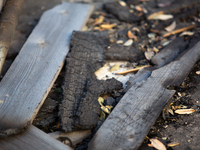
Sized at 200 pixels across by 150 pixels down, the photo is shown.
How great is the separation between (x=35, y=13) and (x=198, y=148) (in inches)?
124

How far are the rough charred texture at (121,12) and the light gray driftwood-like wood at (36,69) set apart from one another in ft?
1.65

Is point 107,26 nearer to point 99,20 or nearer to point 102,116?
point 99,20

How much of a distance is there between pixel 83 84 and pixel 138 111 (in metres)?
0.63

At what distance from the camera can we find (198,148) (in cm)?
161

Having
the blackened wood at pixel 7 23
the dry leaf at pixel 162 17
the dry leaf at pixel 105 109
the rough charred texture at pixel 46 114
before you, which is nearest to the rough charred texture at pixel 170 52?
the dry leaf at pixel 162 17

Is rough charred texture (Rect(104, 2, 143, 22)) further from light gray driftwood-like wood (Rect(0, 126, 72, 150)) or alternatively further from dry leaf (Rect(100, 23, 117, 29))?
light gray driftwood-like wood (Rect(0, 126, 72, 150))

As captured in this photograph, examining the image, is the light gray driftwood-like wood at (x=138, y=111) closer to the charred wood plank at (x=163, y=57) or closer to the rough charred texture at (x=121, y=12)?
the charred wood plank at (x=163, y=57)

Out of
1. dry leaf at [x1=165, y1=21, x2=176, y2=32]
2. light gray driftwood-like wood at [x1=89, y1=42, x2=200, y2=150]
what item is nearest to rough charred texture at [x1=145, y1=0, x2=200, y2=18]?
dry leaf at [x1=165, y1=21, x2=176, y2=32]

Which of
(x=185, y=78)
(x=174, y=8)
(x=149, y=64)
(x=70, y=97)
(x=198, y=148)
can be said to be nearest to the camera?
(x=198, y=148)

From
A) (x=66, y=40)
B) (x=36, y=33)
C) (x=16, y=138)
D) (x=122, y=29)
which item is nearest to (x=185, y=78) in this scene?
(x=122, y=29)

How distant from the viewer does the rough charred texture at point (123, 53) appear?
2.56 meters

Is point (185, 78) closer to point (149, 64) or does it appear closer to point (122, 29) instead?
point (149, 64)

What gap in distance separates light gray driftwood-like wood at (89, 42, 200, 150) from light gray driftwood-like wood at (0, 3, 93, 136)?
2.19 ft

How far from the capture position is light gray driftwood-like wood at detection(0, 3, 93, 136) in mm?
1742
